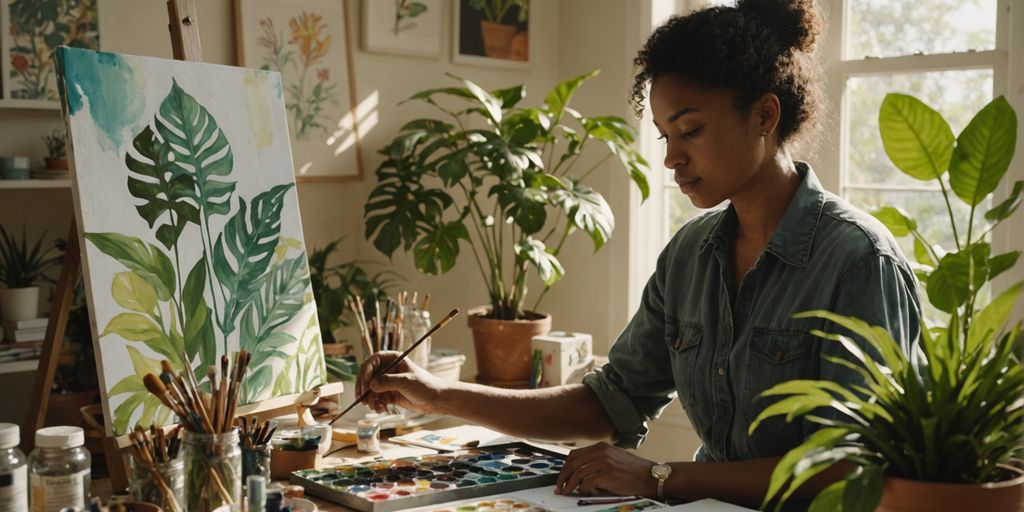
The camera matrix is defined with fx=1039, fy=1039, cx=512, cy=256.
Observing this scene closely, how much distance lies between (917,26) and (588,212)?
1160 millimetres

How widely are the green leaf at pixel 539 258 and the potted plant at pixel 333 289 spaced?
1.44 ft

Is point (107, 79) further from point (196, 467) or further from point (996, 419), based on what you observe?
point (996, 419)

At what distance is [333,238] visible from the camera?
3.32 meters

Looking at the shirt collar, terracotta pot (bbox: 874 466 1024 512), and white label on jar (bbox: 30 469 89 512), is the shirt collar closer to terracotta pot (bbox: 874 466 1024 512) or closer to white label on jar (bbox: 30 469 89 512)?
terracotta pot (bbox: 874 466 1024 512)

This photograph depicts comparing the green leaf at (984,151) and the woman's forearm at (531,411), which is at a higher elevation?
the green leaf at (984,151)

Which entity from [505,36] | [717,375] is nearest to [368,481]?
[717,375]

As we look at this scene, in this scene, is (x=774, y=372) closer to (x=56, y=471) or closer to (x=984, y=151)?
(x=984, y=151)

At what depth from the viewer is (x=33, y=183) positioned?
8.47ft

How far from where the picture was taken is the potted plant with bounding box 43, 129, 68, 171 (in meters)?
2.65

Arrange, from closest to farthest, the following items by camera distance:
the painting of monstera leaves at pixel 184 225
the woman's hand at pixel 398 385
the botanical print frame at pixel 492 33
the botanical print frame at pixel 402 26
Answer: the painting of monstera leaves at pixel 184 225
the woman's hand at pixel 398 385
the botanical print frame at pixel 402 26
the botanical print frame at pixel 492 33

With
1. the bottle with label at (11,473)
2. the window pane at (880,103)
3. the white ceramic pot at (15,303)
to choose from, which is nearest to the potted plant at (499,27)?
the window pane at (880,103)

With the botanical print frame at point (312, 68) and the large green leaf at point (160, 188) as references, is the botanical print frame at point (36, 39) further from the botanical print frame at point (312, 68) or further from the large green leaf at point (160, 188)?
the large green leaf at point (160, 188)

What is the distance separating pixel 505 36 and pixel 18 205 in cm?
176

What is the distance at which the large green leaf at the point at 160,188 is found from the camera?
1981mm
